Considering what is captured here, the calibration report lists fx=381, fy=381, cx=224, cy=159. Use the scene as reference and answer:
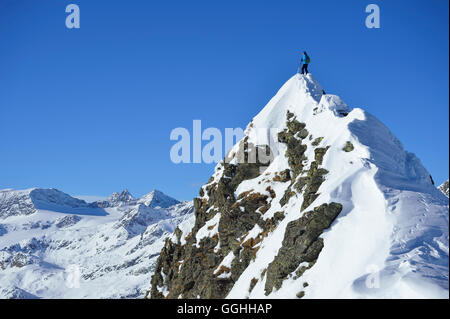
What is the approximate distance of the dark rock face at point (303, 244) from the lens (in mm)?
24359

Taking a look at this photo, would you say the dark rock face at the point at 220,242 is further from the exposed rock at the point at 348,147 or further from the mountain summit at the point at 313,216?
the exposed rock at the point at 348,147

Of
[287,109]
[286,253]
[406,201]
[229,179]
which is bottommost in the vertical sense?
[286,253]

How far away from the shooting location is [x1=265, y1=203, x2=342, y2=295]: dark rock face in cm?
2436

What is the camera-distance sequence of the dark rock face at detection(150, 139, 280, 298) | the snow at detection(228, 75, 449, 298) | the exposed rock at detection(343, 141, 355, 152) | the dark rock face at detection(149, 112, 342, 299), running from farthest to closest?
1. the dark rock face at detection(150, 139, 280, 298)
2. the exposed rock at detection(343, 141, 355, 152)
3. the dark rock face at detection(149, 112, 342, 299)
4. the snow at detection(228, 75, 449, 298)

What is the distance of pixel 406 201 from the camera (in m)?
23.3

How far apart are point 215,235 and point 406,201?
84.2 feet

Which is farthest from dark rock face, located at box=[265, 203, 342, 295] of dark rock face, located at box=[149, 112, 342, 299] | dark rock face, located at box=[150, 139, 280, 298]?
dark rock face, located at box=[150, 139, 280, 298]

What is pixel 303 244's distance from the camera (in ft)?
81.8

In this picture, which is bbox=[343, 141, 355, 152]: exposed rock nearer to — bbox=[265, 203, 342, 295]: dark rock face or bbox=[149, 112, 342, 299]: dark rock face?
bbox=[149, 112, 342, 299]: dark rock face

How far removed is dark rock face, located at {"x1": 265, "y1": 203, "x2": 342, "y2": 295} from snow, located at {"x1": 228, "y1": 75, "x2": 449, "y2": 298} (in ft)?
1.89

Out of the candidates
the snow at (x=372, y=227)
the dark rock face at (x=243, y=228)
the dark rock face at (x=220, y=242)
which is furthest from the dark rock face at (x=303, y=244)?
the dark rock face at (x=220, y=242)

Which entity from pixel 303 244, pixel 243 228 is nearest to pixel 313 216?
pixel 303 244
